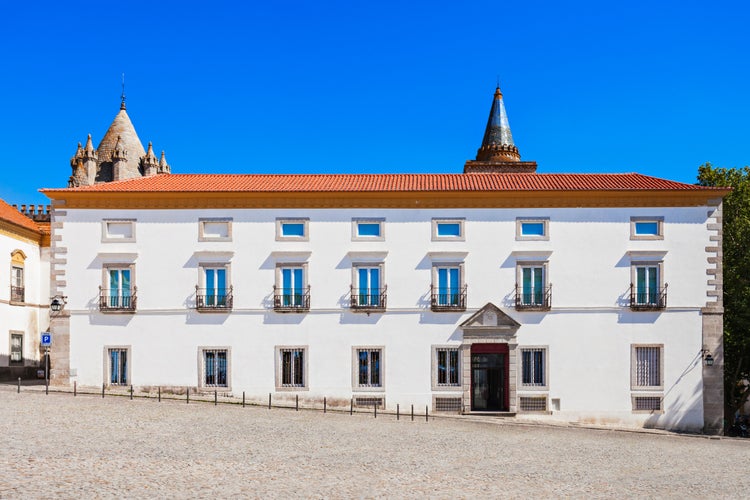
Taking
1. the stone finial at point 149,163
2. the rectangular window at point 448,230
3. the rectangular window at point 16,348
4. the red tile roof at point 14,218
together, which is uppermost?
the stone finial at point 149,163

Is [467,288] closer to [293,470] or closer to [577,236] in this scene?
[577,236]

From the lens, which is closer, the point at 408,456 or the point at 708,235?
the point at 408,456

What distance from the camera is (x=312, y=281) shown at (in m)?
28.8

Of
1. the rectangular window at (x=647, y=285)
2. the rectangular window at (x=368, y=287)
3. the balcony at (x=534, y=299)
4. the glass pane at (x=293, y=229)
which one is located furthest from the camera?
the glass pane at (x=293, y=229)

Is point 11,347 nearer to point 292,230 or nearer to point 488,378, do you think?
point 292,230

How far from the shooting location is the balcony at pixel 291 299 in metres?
28.6

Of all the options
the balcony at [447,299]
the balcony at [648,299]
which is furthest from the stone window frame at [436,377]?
the balcony at [648,299]

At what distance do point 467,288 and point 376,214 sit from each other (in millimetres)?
4382

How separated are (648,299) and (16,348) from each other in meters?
26.8

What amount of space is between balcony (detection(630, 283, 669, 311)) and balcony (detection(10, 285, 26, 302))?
2607cm

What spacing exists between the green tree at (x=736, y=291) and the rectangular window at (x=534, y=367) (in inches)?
368

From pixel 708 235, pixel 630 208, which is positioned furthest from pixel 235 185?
pixel 708 235

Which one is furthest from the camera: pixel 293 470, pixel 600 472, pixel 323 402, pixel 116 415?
pixel 323 402

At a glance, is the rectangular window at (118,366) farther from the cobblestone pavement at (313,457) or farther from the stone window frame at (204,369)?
the cobblestone pavement at (313,457)
